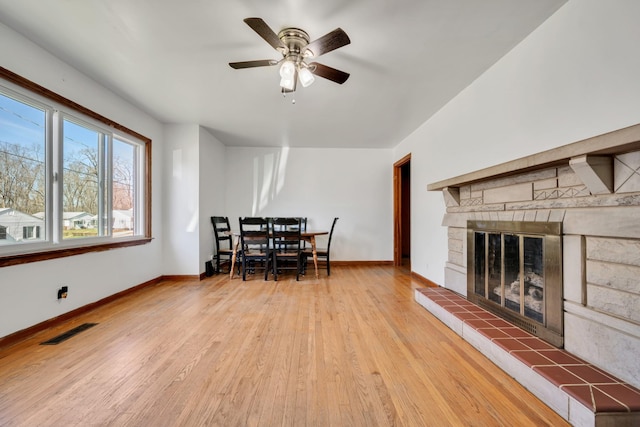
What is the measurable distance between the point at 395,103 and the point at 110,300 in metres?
3.91

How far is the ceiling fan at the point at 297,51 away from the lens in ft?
5.36

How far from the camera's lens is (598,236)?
4.44ft

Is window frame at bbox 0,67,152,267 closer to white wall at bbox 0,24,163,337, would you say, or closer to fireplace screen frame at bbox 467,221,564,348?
white wall at bbox 0,24,163,337

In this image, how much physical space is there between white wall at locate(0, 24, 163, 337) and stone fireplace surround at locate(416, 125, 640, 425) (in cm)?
360

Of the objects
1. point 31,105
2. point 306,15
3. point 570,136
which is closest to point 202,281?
point 31,105

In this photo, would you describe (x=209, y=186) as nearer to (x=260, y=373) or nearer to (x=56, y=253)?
(x=56, y=253)

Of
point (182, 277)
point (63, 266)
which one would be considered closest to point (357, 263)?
point (182, 277)

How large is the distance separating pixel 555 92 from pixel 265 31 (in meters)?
1.88

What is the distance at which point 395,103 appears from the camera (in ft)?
9.82

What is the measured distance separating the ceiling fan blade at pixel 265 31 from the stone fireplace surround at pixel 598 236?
173 centimetres

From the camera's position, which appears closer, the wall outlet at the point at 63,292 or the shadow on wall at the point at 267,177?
the wall outlet at the point at 63,292

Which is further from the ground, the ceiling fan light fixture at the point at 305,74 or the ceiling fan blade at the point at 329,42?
the ceiling fan blade at the point at 329,42

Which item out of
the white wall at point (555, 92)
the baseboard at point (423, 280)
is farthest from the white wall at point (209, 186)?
the white wall at point (555, 92)

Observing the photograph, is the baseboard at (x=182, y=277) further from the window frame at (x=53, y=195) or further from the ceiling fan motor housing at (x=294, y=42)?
the ceiling fan motor housing at (x=294, y=42)
